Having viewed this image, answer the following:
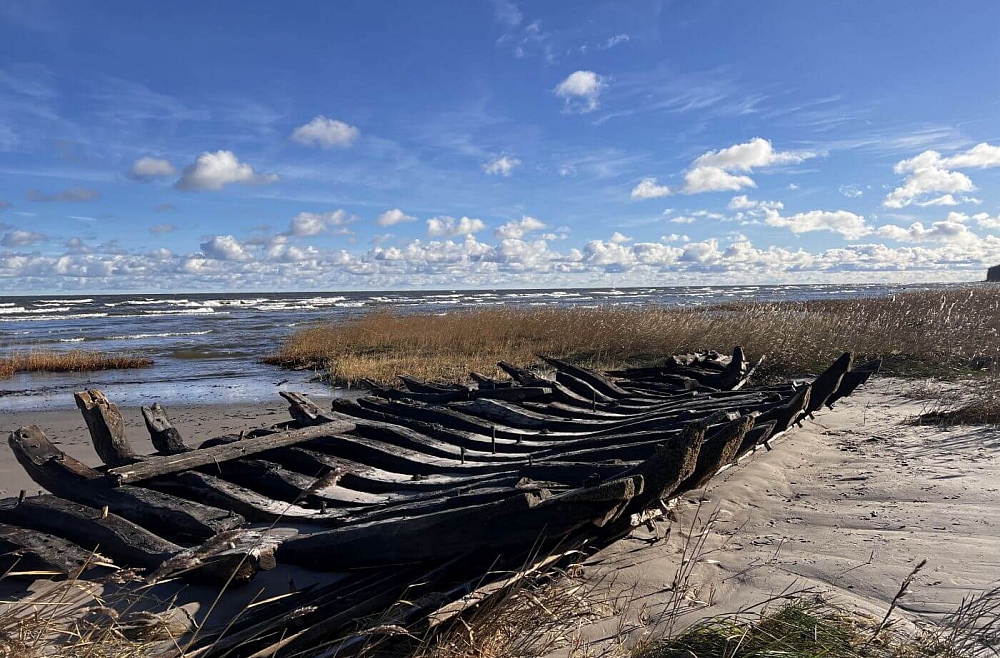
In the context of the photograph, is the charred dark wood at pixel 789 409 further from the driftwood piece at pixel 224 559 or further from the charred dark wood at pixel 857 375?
the driftwood piece at pixel 224 559

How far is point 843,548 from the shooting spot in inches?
141

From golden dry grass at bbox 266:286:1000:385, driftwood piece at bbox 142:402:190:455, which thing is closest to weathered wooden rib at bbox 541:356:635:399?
driftwood piece at bbox 142:402:190:455

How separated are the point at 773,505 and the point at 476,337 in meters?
11.1

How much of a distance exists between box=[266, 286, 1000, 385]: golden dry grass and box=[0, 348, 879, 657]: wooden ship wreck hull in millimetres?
6941

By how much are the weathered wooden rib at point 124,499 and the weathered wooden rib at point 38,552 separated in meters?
0.26

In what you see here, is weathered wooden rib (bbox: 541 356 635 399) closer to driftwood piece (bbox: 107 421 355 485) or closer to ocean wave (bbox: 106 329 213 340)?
driftwood piece (bbox: 107 421 355 485)

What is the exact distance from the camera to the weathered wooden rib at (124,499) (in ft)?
9.55

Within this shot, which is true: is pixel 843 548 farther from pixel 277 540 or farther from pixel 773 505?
pixel 277 540

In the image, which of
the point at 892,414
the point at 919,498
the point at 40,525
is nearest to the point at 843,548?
the point at 919,498

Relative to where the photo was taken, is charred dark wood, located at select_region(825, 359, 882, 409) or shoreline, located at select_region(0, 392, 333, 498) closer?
charred dark wood, located at select_region(825, 359, 882, 409)

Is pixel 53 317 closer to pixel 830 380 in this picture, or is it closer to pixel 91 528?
pixel 91 528

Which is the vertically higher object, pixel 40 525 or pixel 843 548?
pixel 40 525

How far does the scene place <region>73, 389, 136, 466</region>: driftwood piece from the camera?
3607 mm

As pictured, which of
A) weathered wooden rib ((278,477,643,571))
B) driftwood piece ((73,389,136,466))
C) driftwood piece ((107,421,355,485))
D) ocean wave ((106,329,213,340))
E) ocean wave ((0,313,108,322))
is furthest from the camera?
ocean wave ((0,313,108,322))
